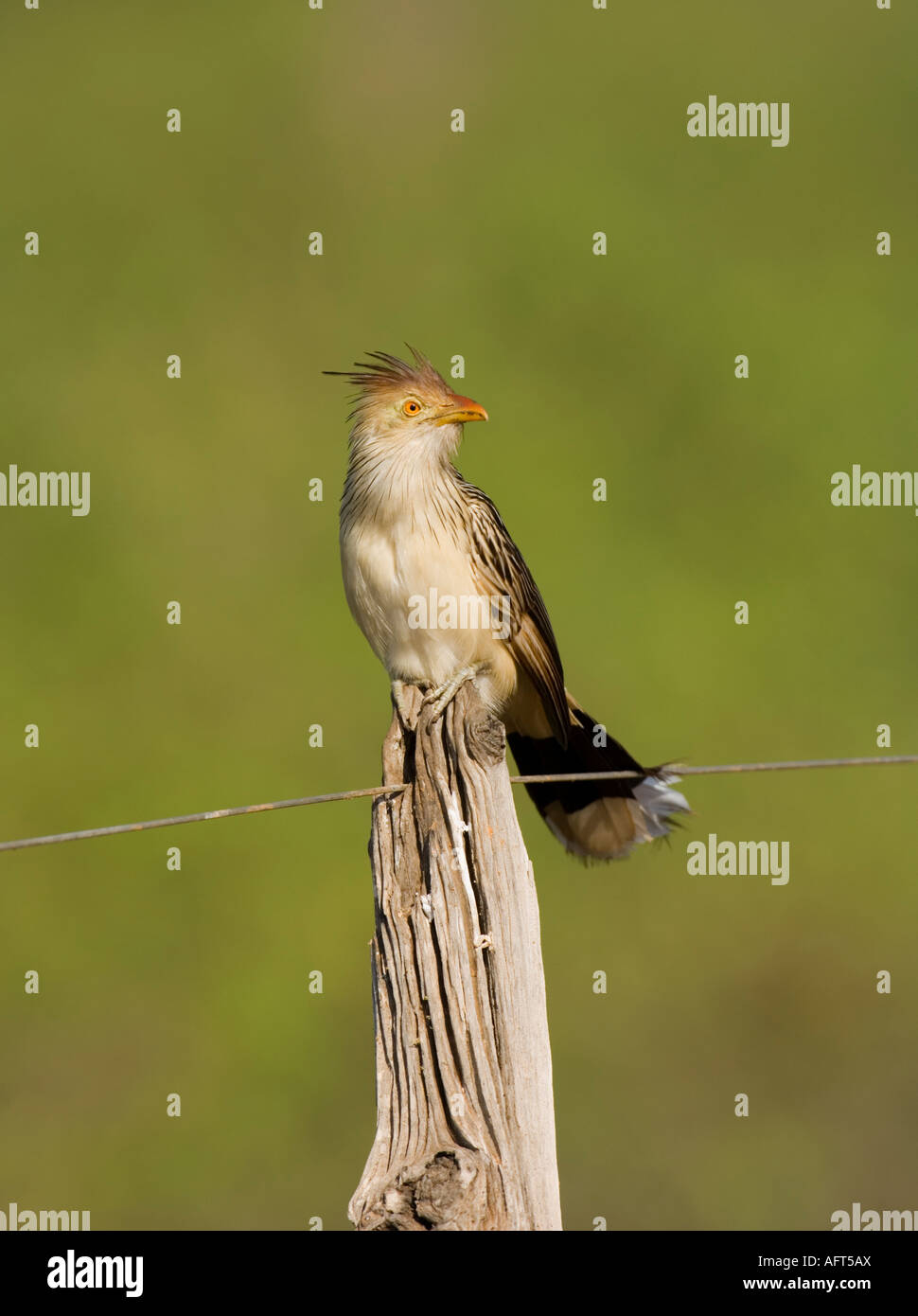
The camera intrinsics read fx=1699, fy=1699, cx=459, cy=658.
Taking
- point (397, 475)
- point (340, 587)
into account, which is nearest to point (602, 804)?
point (397, 475)

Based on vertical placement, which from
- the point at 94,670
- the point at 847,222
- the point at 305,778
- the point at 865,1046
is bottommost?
the point at 865,1046

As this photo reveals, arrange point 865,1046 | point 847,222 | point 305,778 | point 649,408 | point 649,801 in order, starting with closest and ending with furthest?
point 649,801
point 305,778
point 865,1046
point 649,408
point 847,222

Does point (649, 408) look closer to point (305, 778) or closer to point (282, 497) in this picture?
point (282, 497)

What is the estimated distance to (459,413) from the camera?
5.79 meters

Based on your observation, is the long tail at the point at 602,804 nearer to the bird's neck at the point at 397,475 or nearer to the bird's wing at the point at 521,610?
the bird's wing at the point at 521,610

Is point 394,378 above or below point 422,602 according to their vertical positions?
above

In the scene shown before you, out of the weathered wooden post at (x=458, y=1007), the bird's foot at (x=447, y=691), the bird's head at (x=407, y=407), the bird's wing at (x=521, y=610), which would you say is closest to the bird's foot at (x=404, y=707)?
the bird's foot at (x=447, y=691)

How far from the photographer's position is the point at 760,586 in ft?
45.4

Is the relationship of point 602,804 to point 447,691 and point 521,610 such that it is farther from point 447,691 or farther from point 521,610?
point 447,691

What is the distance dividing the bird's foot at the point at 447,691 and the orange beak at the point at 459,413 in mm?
866

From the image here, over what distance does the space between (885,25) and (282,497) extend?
9.16 meters

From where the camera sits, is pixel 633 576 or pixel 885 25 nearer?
pixel 633 576

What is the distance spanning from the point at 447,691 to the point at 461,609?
2.07ft

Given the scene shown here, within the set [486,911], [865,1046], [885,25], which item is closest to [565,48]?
[885,25]
